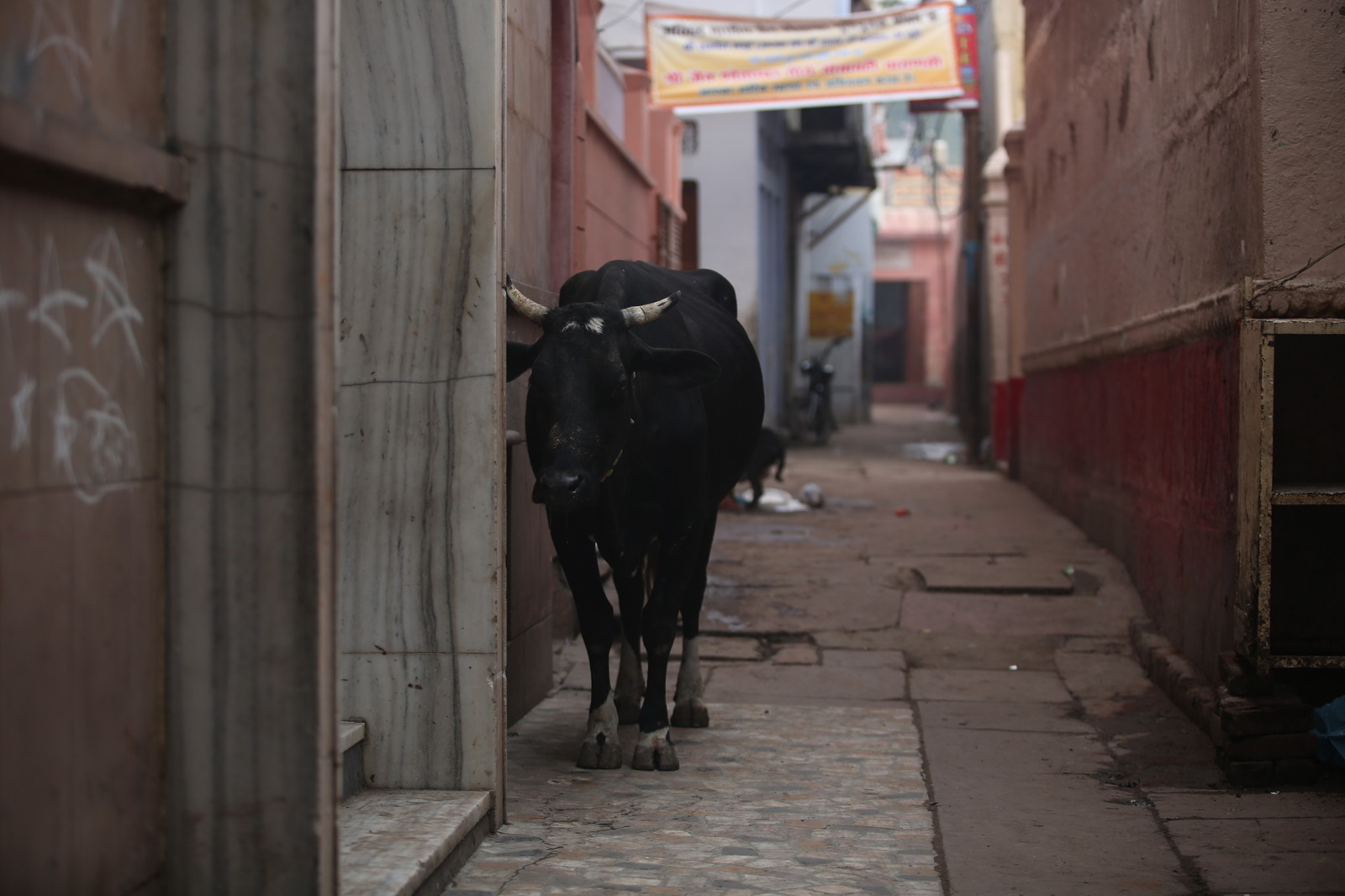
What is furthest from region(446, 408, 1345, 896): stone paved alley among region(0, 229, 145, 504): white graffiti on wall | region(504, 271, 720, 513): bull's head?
region(0, 229, 145, 504): white graffiti on wall

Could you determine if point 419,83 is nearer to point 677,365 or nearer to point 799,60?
point 677,365

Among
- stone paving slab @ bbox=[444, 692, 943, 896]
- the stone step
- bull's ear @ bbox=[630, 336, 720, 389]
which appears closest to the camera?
the stone step

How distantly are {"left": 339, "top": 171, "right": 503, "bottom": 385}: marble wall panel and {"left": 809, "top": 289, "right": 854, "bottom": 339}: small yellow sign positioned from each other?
69.7ft

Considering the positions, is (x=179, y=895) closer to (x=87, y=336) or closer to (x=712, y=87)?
(x=87, y=336)

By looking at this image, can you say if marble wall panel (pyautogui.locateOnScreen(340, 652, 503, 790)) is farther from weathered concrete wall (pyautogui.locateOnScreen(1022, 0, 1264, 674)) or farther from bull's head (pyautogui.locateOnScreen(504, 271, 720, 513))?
weathered concrete wall (pyautogui.locateOnScreen(1022, 0, 1264, 674))

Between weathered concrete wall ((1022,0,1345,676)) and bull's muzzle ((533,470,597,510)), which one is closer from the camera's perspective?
bull's muzzle ((533,470,597,510))

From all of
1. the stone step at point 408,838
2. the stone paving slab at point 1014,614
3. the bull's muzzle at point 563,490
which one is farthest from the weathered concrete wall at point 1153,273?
the stone step at point 408,838

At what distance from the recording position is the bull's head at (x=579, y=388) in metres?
4.25

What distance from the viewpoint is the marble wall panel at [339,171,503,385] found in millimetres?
3949

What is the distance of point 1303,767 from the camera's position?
177 inches

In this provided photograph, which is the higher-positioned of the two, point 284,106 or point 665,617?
point 284,106

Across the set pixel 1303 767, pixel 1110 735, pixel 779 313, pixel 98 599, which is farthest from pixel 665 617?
pixel 779 313

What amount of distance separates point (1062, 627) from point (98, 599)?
535cm

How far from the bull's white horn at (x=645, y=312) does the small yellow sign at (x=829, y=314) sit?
2049 cm
